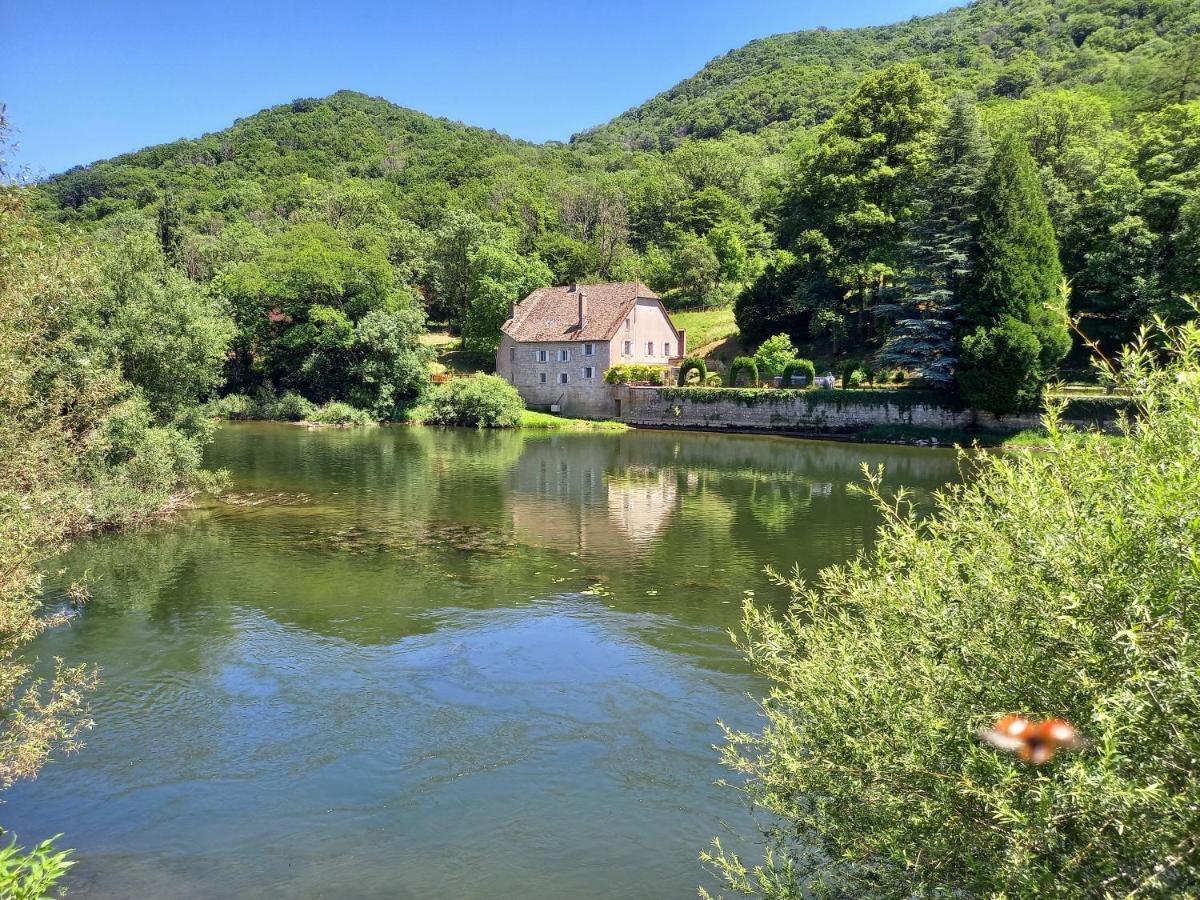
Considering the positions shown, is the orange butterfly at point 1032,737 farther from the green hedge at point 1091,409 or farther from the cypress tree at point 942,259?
the cypress tree at point 942,259

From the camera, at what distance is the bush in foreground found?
433cm

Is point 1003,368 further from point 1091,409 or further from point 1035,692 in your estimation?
point 1035,692

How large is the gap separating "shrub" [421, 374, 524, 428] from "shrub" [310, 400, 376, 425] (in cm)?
493

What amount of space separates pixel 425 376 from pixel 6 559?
186 ft

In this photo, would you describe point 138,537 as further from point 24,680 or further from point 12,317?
point 12,317

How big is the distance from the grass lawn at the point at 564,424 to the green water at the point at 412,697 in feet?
103

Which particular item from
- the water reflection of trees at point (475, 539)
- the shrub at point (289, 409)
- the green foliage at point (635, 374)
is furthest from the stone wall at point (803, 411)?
the shrub at point (289, 409)

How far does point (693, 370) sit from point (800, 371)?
971cm

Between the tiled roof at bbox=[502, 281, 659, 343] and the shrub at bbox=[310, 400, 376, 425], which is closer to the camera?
the shrub at bbox=[310, 400, 376, 425]

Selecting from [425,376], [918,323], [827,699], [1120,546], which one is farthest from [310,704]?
[425,376]

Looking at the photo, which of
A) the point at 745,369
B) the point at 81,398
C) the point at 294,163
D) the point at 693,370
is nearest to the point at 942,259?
the point at 745,369

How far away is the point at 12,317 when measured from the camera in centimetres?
1145

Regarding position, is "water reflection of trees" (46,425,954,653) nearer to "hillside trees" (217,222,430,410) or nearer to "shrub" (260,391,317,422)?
"shrub" (260,391,317,422)

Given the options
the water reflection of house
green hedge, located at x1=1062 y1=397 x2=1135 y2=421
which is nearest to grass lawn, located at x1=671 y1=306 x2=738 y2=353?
green hedge, located at x1=1062 y1=397 x2=1135 y2=421
